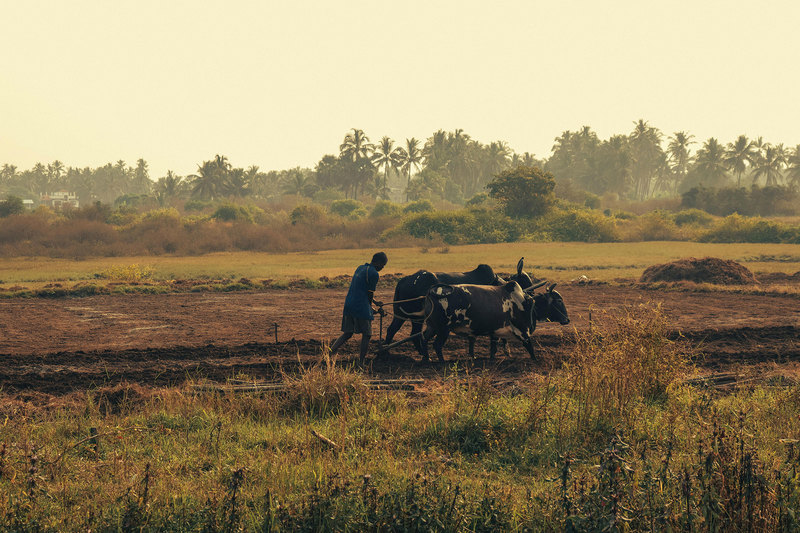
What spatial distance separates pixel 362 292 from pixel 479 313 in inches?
80.3

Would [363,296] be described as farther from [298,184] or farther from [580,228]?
[298,184]

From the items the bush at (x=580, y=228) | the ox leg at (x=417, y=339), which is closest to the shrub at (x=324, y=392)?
the ox leg at (x=417, y=339)

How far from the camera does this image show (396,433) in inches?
253

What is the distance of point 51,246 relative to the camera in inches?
1655

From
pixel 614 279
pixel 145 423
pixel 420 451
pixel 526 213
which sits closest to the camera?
pixel 420 451

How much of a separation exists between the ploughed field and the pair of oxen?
20.0 inches

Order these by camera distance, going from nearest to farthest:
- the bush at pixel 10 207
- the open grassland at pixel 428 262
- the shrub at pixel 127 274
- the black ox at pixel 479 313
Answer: the black ox at pixel 479 313, the shrub at pixel 127 274, the open grassland at pixel 428 262, the bush at pixel 10 207

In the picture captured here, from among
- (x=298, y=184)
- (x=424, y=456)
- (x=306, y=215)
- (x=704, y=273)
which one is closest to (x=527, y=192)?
(x=306, y=215)

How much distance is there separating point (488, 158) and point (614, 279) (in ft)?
270

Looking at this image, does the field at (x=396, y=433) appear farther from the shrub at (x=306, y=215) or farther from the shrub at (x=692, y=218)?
the shrub at (x=692, y=218)

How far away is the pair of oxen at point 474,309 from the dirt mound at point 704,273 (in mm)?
14358

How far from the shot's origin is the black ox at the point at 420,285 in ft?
37.4

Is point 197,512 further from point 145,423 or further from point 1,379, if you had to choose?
point 1,379

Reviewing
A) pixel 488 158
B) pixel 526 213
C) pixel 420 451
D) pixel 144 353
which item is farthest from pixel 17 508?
pixel 488 158
